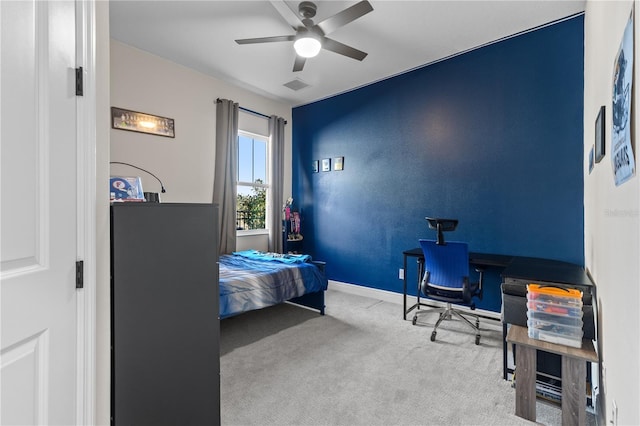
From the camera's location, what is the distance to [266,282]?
2.99 metres

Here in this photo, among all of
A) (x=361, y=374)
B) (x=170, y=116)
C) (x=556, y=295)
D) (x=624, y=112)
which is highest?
(x=170, y=116)

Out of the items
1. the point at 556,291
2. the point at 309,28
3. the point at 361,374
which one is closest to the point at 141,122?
the point at 309,28

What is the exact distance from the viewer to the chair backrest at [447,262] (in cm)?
276

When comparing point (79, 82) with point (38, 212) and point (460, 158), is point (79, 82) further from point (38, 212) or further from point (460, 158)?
point (460, 158)

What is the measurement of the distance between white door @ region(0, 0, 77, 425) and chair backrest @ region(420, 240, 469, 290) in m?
2.67

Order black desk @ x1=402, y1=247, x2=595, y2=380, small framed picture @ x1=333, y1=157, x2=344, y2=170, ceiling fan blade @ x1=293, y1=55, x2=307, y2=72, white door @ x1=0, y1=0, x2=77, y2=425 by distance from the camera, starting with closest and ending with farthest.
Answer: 1. white door @ x1=0, y1=0, x2=77, y2=425
2. black desk @ x1=402, y1=247, x2=595, y2=380
3. ceiling fan blade @ x1=293, y1=55, x2=307, y2=72
4. small framed picture @ x1=333, y1=157, x2=344, y2=170

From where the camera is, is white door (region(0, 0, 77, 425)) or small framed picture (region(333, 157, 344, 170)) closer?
white door (region(0, 0, 77, 425))

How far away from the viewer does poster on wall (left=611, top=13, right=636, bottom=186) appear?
934 mm

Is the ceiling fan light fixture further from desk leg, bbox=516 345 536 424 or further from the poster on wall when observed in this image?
desk leg, bbox=516 345 536 424

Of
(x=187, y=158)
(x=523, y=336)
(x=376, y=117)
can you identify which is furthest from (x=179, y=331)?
(x=376, y=117)

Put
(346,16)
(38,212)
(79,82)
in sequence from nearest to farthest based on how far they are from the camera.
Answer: (38,212)
(79,82)
(346,16)

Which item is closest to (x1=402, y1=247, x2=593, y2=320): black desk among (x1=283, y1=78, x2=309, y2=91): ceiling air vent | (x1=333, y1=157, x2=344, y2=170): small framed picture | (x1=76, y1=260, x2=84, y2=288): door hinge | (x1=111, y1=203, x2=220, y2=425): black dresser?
(x1=333, y1=157, x2=344, y2=170): small framed picture

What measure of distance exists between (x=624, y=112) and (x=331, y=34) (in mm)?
2727

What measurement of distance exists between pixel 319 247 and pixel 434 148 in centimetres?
231
